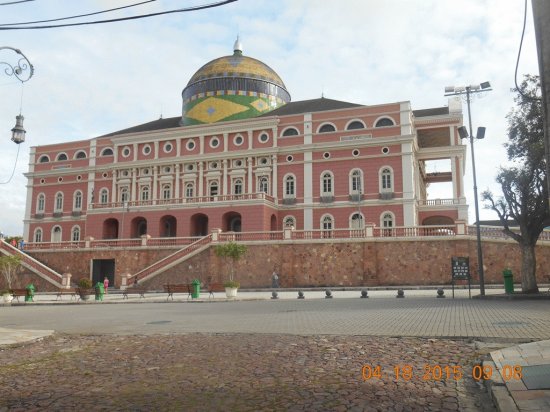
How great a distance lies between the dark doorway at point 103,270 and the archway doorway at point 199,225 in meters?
6.90

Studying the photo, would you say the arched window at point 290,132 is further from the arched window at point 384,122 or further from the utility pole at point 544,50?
the utility pole at point 544,50

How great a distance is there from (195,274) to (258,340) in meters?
24.6

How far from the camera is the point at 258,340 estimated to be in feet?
29.2

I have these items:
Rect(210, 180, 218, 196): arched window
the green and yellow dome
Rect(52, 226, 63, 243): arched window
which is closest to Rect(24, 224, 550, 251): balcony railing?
Rect(52, 226, 63, 243): arched window

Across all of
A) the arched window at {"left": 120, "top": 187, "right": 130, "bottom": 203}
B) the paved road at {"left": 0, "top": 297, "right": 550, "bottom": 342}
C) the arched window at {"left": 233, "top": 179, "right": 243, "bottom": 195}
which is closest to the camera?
the paved road at {"left": 0, "top": 297, "right": 550, "bottom": 342}

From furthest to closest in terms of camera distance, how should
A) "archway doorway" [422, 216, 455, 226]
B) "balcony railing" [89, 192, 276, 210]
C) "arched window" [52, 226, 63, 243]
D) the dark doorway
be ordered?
"arched window" [52, 226, 63, 243] → "archway doorway" [422, 216, 455, 226] → "balcony railing" [89, 192, 276, 210] → the dark doorway

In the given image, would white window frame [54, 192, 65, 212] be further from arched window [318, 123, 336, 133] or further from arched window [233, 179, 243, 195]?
arched window [318, 123, 336, 133]

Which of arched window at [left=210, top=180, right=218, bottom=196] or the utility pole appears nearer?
the utility pole

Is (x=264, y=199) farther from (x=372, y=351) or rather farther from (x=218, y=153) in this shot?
(x=372, y=351)

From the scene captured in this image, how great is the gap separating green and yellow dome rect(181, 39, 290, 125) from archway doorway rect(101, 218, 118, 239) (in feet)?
41.1

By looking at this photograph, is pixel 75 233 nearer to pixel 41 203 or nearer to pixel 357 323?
pixel 41 203

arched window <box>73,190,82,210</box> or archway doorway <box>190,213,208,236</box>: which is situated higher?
arched window <box>73,190,82,210</box>

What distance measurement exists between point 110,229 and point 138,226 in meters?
2.67

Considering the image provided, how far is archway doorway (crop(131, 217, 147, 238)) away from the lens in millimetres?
43062
